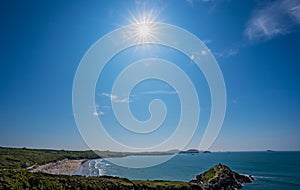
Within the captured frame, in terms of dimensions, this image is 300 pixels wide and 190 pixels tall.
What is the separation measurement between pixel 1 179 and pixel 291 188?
195ft

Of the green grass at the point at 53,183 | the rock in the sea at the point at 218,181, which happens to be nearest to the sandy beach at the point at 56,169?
the rock in the sea at the point at 218,181

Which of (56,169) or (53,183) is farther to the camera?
(56,169)

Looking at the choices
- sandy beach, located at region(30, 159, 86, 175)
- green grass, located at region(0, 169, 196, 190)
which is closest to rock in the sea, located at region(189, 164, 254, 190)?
green grass, located at region(0, 169, 196, 190)

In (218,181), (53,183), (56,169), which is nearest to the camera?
(53,183)

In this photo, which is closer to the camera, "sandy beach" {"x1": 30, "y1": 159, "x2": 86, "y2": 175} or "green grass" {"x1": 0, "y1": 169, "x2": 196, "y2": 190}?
"green grass" {"x1": 0, "y1": 169, "x2": 196, "y2": 190}

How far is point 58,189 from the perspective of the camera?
122 ft

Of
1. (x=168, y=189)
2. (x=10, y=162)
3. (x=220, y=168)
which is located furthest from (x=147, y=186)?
(x=10, y=162)

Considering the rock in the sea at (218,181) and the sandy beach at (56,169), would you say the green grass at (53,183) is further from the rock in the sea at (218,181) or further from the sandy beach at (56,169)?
the sandy beach at (56,169)

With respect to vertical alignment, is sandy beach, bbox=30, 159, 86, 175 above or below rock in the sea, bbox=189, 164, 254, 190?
above

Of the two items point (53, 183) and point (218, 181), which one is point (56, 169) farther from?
point (53, 183)

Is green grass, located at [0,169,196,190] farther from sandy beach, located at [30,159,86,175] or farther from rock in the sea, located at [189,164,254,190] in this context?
sandy beach, located at [30,159,86,175]

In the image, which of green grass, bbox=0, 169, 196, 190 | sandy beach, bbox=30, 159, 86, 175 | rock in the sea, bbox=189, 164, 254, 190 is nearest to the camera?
green grass, bbox=0, 169, 196, 190

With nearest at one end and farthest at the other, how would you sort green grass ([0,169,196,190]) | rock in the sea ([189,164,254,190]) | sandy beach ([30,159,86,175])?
green grass ([0,169,196,190])
rock in the sea ([189,164,254,190])
sandy beach ([30,159,86,175])

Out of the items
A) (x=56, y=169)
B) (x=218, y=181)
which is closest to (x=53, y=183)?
(x=218, y=181)
